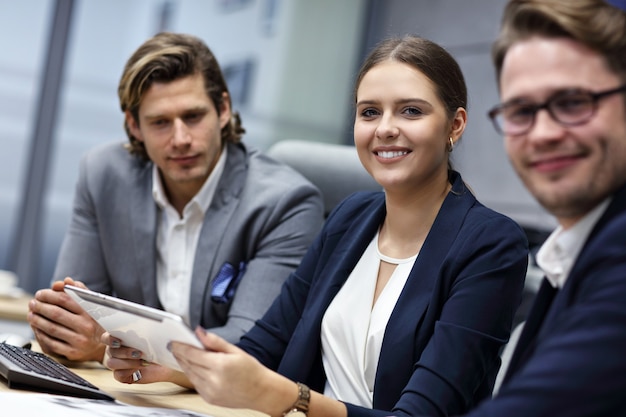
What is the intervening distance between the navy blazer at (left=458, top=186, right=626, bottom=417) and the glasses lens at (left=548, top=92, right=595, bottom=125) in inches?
4.5

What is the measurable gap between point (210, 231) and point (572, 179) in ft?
4.44

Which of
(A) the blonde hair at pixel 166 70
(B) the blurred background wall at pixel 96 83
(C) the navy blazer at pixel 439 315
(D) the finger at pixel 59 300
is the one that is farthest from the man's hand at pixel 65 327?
(B) the blurred background wall at pixel 96 83

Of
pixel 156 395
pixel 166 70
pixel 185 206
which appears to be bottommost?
pixel 156 395

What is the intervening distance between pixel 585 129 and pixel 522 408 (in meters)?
0.30

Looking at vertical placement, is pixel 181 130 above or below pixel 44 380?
above

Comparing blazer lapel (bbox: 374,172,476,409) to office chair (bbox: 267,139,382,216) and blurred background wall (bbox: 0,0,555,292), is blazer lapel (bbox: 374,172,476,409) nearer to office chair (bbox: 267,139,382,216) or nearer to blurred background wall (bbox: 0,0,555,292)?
office chair (bbox: 267,139,382,216)

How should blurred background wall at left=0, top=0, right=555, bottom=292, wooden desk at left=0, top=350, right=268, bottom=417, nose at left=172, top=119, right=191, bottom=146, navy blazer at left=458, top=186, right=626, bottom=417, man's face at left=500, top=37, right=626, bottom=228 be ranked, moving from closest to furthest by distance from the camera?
navy blazer at left=458, top=186, right=626, bottom=417, man's face at left=500, top=37, right=626, bottom=228, wooden desk at left=0, top=350, right=268, bottom=417, nose at left=172, top=119, right=191, bottom=146, blurred background wall at left=0, top=0, right=555, bottom=292

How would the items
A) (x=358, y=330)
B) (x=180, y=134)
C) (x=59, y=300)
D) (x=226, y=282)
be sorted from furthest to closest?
(x=180, y=134), (x=226, y=282), (x=59, y=300), (x=358, y=330)

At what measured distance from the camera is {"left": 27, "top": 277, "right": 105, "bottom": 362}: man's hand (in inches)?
67.4

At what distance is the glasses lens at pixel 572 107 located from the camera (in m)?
0.92

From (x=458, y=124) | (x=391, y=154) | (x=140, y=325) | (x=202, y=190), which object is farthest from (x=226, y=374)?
(x=202, y=190)

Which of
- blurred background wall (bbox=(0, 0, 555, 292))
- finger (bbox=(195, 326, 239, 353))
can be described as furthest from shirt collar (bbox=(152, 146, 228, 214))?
blurred background wall (bbox=(0, 0, 555, 292))

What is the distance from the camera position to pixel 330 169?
95.0 inches

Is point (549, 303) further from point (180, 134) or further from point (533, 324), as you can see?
point (180, 134)
